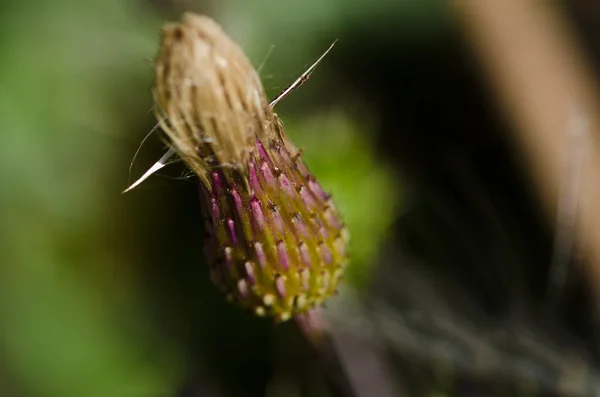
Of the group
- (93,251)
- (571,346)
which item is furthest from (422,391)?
(93,251)

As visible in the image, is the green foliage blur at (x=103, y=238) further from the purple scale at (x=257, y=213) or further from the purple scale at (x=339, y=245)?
the purple scale at (x=257, y=213)

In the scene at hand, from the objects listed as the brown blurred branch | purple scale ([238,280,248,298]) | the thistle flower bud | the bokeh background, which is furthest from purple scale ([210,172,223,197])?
the brown blurred branch

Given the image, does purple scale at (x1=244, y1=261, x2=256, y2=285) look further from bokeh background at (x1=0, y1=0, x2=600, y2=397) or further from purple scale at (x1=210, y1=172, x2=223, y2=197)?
bokeh background at (x1=0, y1=0, x2=600, y2=397)

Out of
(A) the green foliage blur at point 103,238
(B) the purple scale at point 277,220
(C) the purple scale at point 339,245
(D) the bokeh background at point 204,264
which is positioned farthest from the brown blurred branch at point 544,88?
(B) the purple scale at point 277,220

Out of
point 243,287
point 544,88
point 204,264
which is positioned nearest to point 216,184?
point 243,287

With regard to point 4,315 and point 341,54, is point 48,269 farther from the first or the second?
point 341,54
